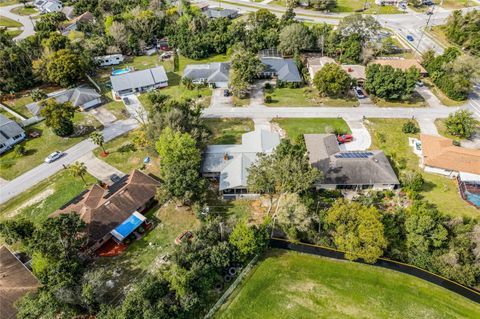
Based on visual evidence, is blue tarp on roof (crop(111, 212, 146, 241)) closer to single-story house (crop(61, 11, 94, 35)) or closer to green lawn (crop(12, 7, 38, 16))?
single-story house (crop(61, 11, 94, 35))

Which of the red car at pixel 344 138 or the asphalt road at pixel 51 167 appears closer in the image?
the asphalt road at pixel 51 167

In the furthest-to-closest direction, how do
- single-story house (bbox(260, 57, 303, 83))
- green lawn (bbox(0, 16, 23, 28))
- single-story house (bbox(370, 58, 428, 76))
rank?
1. green lawn (bbox(0, 16, 23, 28))
2. single-story house (bbox(370, 58, 428, 76))
3. single-story house (bbox(260, 57, 303, 83))

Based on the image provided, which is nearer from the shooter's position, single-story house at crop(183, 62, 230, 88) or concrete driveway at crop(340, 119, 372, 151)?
concrete driveway at crop(340, 119, 372, 151)

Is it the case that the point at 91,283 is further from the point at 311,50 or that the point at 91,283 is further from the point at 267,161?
the point at 311,50

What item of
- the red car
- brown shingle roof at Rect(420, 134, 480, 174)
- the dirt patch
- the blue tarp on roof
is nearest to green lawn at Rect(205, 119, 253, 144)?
the red car

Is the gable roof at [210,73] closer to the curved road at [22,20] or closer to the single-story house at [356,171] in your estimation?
the single-story house at [356,171]

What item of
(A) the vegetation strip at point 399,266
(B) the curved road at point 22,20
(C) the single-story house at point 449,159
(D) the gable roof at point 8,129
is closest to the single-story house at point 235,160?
(A) the vegetation strip at point 399,266

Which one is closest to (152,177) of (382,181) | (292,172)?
(292,172)
